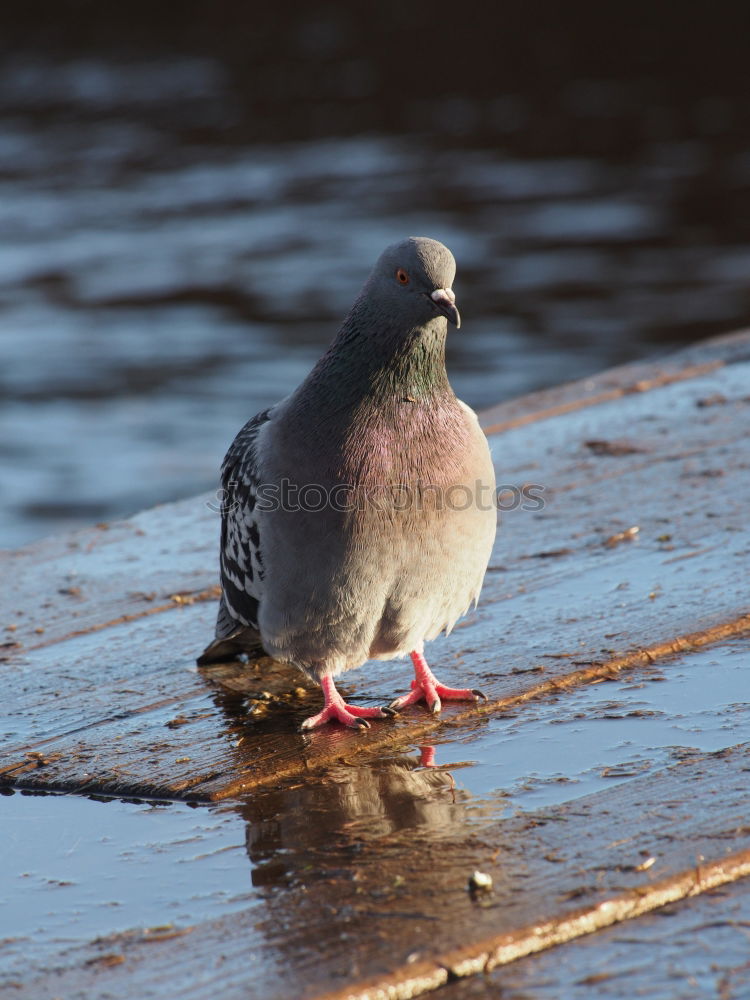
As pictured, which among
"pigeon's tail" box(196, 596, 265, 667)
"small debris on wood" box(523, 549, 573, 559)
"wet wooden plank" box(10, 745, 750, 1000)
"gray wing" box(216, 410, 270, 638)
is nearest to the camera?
"wet wooden plank" box(10, 745, 750, 1000)

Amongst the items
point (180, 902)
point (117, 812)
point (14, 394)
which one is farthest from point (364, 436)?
point (14, 394)

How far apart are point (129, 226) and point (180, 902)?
14501 mm

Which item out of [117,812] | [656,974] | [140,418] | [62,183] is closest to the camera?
[656,974]

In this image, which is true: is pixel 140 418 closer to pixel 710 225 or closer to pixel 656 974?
pixel 710 225

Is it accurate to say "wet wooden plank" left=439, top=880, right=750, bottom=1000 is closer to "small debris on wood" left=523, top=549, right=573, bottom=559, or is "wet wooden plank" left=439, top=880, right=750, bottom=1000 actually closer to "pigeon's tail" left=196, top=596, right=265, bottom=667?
"pigeon's tail" left=196, top=596, right=265, bottom=667

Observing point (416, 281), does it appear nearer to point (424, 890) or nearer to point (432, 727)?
point (432, 727)

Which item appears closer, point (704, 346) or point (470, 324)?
point (704, 346)

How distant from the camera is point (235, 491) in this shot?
4.56m

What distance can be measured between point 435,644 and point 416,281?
121cm

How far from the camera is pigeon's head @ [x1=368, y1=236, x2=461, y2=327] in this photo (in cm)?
412

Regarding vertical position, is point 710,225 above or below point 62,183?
below

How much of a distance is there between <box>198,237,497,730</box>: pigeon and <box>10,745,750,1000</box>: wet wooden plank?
2.75 feet

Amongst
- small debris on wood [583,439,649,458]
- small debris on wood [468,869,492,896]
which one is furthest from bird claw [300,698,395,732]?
small debris on wood [583,439,649,458]

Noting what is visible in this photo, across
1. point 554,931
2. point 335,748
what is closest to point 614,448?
point 335,748
